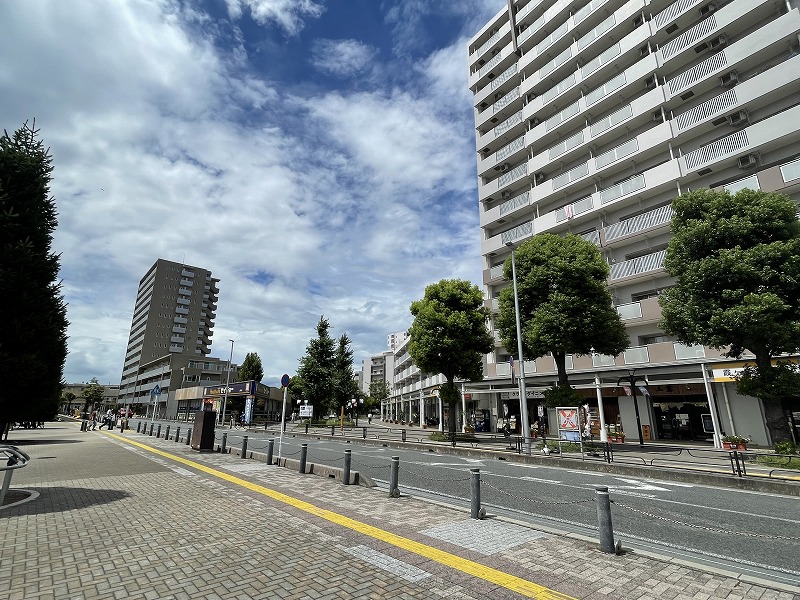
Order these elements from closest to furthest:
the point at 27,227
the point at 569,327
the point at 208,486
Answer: the point at 27,227
the point at 208,486
the point at 569,327

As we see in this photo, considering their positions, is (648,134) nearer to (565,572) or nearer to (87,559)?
(565,572)

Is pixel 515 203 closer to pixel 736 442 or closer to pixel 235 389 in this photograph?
pixel 736 442

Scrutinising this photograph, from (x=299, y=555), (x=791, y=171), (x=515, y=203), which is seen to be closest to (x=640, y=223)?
(x=791, y=171)

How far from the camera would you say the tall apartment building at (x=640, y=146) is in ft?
70.8

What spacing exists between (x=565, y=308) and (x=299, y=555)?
60.2ft

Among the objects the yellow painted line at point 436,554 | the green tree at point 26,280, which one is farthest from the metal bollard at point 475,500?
the green tree at point 26,280

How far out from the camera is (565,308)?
804 inches

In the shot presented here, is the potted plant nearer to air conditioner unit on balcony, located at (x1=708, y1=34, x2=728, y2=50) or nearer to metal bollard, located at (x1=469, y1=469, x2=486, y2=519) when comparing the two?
metal bollard, located at (x1=469, y1=469, x2=486, y2=519)

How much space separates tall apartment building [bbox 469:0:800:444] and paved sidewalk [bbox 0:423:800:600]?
20.4 m

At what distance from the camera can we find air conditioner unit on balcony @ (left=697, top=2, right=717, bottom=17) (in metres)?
25.1

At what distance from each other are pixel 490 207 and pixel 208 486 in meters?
34.0

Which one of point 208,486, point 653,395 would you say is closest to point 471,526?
point 208,486

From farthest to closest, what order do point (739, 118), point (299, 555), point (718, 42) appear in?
point (718, 42)
point (739, 118)
point (299, 555)

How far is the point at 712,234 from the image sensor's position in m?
16.2
